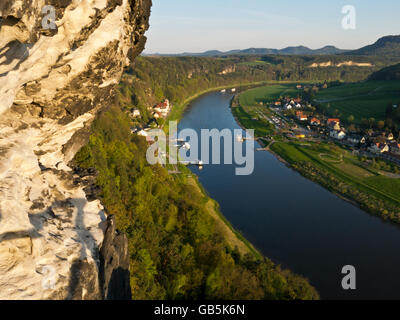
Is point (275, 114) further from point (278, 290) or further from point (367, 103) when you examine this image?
point (278, 290)

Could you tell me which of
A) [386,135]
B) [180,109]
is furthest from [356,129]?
[180,109]

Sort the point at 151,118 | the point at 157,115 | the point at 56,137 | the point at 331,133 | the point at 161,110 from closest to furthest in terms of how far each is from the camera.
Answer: the point at 56,137, the point at 331,133, the point at 151,118, the point at 157,115, the point at 161,110

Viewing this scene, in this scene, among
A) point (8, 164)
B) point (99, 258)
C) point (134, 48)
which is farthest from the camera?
point (134, 48)

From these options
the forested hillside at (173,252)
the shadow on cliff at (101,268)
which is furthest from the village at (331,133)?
the shadow on cliff at (101,268)

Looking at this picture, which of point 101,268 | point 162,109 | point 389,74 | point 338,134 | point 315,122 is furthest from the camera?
point 389,74

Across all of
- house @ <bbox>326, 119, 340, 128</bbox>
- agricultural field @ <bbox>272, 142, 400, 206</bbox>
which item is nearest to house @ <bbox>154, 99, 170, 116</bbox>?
agricultural field @ <bbox>272, 142, 400, 206</bbox>

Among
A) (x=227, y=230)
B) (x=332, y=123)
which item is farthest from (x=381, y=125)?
(x=227, y=230)

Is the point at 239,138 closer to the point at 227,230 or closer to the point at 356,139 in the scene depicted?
the point at 356,139
